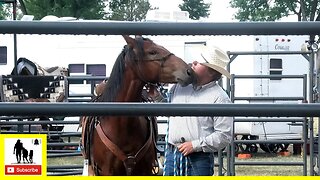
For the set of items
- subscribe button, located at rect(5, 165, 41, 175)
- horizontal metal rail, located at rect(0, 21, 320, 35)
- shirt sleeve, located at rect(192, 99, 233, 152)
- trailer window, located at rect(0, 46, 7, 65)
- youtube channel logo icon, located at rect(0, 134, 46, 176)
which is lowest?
subscribe button, located at rect(5, 165, 41, 175)

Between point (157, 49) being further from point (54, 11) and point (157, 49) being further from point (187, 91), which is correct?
point (54, 11)

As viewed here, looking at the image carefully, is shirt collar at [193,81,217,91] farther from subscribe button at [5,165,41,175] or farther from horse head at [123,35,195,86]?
subscribe button at [5,165,41,175]

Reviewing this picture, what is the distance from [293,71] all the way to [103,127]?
1052 cm

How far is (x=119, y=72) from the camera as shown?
5801mm

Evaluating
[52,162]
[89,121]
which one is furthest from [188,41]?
[89,121]

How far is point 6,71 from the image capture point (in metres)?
18.7

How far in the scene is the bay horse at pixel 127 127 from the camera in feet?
18.4

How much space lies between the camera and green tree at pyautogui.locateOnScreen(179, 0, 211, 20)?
62.8 m

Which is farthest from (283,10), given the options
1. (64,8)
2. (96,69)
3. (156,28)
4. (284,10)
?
(156,28)

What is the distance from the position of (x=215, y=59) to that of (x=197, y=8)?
195ft

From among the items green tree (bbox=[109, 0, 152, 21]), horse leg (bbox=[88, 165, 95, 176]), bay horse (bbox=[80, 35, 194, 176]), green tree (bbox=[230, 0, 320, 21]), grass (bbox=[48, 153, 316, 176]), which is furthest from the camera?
green tree (bbox=[109, 0, 152, 21])

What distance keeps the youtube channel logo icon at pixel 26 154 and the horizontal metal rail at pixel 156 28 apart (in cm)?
393

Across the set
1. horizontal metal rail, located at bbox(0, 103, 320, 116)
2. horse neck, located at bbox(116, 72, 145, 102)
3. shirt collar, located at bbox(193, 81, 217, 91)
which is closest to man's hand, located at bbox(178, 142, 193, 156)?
shirt collar, located at bbox(193, 81, 217, 91)

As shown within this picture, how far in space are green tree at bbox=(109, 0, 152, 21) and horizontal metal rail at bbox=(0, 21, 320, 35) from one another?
133ft
